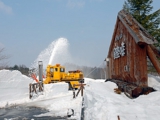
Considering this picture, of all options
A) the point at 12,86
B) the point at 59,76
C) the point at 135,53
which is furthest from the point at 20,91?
the point at 135,53

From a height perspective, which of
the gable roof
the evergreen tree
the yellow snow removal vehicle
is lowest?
the yellow snow removal vehicle

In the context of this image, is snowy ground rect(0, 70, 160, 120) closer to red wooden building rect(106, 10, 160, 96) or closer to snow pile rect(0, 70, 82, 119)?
snow pile rect(0, 70, 82, 119)

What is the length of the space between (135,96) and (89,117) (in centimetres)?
382

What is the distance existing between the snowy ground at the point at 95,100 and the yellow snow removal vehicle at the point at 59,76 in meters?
1.91

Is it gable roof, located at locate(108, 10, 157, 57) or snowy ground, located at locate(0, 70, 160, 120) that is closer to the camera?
snowy ground, located at locate(0, 70, 160, 120)

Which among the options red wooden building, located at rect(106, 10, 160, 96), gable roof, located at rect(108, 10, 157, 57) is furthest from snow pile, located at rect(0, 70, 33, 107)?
gable roof, located at rect(108, 10, 157, 57)

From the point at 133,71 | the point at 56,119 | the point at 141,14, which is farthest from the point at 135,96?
the point at 141,14

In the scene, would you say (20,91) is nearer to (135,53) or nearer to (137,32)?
(135,53)

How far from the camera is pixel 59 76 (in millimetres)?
23109

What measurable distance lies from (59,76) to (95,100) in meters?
15.5

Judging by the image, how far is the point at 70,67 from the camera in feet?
182

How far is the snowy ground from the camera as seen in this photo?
6305mm

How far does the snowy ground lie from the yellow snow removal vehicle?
1.91 m

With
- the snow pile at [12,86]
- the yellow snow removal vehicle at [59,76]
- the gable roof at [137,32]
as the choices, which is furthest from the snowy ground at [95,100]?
the gable roof at [137,32]
